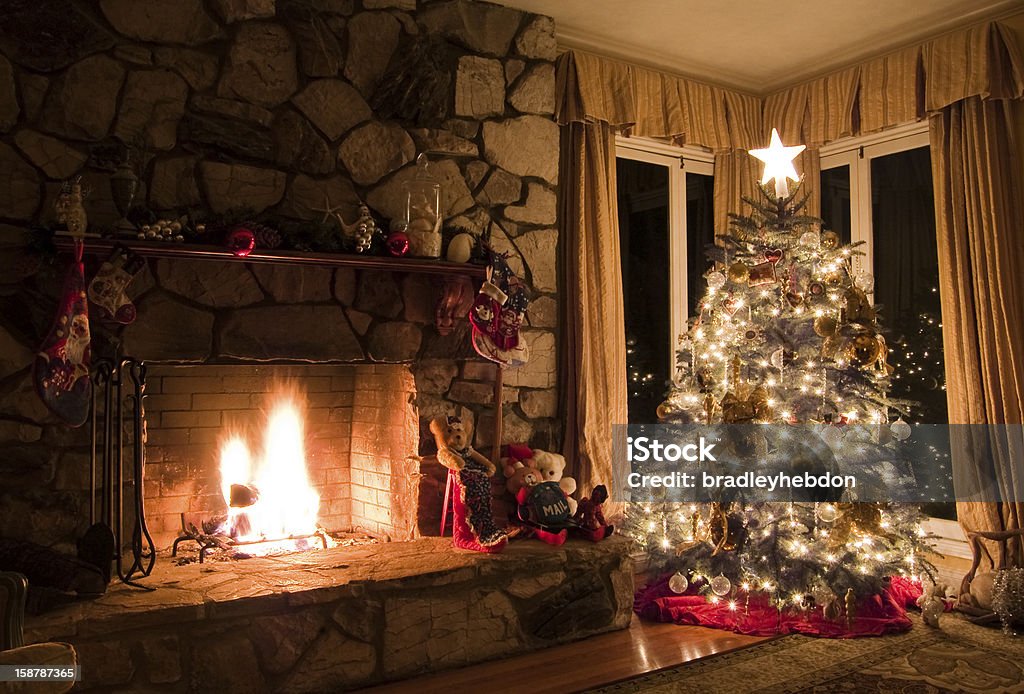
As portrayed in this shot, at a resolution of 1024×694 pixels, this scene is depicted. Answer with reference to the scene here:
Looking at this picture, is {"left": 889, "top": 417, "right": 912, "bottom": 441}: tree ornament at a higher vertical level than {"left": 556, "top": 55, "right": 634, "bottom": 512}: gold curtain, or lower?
lower

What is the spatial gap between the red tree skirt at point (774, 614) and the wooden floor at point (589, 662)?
7cm

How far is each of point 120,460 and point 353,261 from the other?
107 centimetres

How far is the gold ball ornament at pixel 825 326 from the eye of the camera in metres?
3.72

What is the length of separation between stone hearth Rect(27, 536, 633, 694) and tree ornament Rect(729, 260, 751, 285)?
129cm

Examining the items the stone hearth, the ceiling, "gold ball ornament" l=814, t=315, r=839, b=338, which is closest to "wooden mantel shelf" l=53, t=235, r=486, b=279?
the stone hearth

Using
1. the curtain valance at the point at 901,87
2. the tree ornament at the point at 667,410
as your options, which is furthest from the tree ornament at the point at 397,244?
the curtain valance at the point at 901,87

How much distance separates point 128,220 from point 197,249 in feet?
0.83

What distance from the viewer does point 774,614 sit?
3.78 metres

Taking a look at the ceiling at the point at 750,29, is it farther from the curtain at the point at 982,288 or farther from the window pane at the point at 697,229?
the window pane at the point at 697,229

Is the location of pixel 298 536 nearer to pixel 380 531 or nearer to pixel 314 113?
pixel 380 531

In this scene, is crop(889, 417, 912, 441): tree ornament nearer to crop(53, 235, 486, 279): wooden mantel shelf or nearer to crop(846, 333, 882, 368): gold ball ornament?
crop(846, 333, 882, 368): gold ball ornament

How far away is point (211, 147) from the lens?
319cm

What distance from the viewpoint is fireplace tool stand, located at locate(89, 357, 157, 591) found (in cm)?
287

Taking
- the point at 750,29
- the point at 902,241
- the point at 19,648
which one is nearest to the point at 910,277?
the point at 902,241
